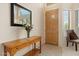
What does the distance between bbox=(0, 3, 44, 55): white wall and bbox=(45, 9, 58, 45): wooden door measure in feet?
0.50

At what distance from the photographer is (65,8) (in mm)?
3266

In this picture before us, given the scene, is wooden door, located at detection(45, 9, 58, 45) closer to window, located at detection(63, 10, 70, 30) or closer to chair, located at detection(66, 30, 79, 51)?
window, located at detection(63, 10, 70, 30)

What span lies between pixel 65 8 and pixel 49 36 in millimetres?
953

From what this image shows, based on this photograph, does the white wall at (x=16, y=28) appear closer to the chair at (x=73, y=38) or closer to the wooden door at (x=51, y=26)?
the wooden door at (x=51, y=26)

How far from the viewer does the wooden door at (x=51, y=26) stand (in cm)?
295

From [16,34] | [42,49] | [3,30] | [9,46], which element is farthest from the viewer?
[42,49]

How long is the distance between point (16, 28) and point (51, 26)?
912 millimetres

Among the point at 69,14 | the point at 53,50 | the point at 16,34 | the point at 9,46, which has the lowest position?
the point at 53,50

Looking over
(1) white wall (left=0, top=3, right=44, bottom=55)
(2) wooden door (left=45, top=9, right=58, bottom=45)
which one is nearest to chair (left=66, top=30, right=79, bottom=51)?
(2) wooden door (left=45, top=9, right=58, bottom=45)

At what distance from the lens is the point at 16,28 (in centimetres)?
259

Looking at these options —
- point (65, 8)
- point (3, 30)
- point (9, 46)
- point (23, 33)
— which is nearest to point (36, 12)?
point (23, 33)

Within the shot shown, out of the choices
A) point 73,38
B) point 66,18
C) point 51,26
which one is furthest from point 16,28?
point 73,38

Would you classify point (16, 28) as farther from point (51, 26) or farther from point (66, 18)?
point (66, 18)

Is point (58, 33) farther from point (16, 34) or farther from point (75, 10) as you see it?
point (16, 34)
